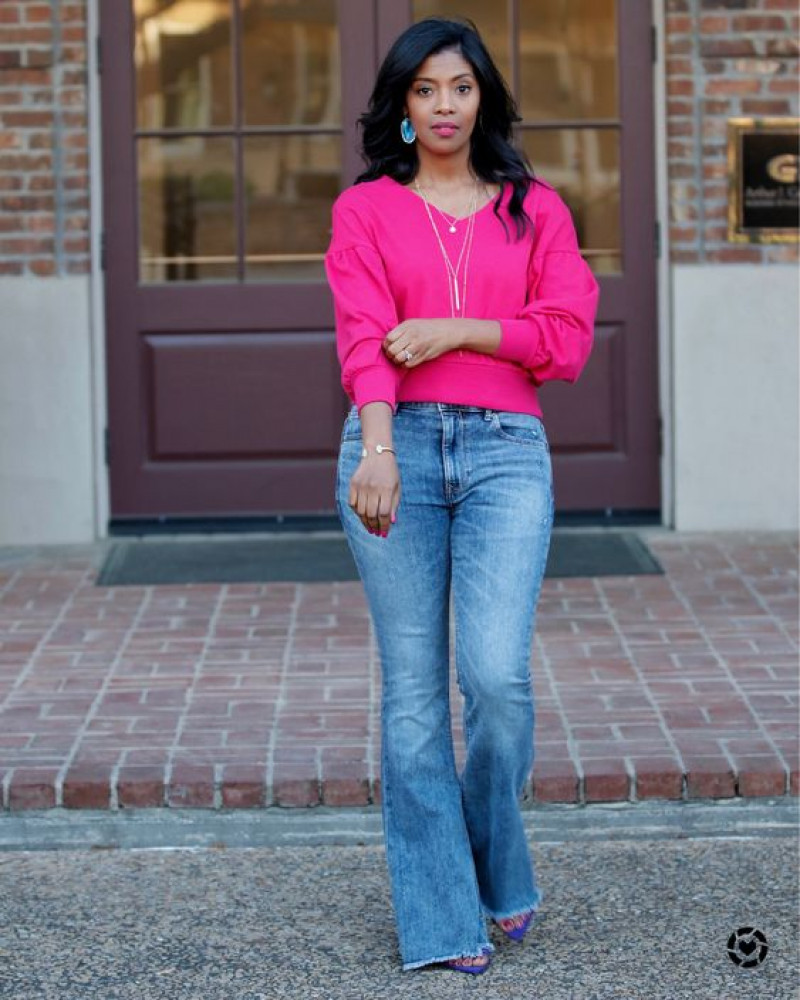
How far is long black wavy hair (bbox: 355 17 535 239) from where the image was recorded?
3799 mm

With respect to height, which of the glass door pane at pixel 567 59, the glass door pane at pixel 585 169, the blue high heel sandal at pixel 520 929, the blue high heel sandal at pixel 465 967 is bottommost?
the blue high heel sandal at pixel 465 967

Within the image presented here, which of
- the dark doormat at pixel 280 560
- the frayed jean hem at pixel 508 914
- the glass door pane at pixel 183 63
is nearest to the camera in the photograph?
the frayed jean hem at pixel 508 914

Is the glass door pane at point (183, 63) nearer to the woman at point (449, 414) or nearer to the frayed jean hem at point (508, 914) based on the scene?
the woman at point (449, 414)

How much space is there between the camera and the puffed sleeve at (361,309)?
3.68 metres

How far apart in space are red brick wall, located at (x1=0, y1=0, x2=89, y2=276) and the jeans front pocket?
450 cm

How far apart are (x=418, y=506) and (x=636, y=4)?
16.2 feet

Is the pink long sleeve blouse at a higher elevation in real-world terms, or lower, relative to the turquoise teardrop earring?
lower

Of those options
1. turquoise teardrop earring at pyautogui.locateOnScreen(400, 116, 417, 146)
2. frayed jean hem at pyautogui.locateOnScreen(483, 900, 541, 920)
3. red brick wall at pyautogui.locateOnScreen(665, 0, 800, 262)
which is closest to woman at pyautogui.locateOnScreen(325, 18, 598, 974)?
turquoise teardrop earring at pyautogui.locateOnScreen(400, 116, 417, 146)

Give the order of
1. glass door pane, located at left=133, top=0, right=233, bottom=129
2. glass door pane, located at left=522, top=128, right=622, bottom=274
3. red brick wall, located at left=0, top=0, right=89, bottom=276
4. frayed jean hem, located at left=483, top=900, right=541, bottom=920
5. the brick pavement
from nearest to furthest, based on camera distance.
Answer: frayed jean hem, located at left=483, top=900, right=541, bottom=920, the brick pavement, red brick wall, located at left=0, top=0, right=89, bottom=276, glass door pane, located at left=133, top=0, right=233, bottom=129, glass door pane, located at left=522, top=128, right=622, bottom=274

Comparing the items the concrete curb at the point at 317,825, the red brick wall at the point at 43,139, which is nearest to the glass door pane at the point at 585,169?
the red brick wall at the point at 43,139

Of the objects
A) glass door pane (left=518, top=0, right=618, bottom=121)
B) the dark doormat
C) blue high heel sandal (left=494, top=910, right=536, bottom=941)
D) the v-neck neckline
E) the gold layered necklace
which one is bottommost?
blue high heel sandal (left=494, top=910, right=536, bottom=941)

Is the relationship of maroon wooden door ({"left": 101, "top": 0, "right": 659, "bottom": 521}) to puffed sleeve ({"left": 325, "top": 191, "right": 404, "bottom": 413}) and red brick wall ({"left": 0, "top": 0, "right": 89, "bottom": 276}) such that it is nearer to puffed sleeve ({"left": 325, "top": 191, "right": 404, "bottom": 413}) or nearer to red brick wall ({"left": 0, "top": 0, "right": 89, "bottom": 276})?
red brick wall ({"left": 0, "top": 0, "right": 89, "bottom": 276})

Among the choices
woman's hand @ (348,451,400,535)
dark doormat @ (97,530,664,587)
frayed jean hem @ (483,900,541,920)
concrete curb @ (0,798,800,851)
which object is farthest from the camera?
dark doormat @ (97,530,664,587)

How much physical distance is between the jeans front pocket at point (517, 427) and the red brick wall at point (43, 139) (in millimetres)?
4502
